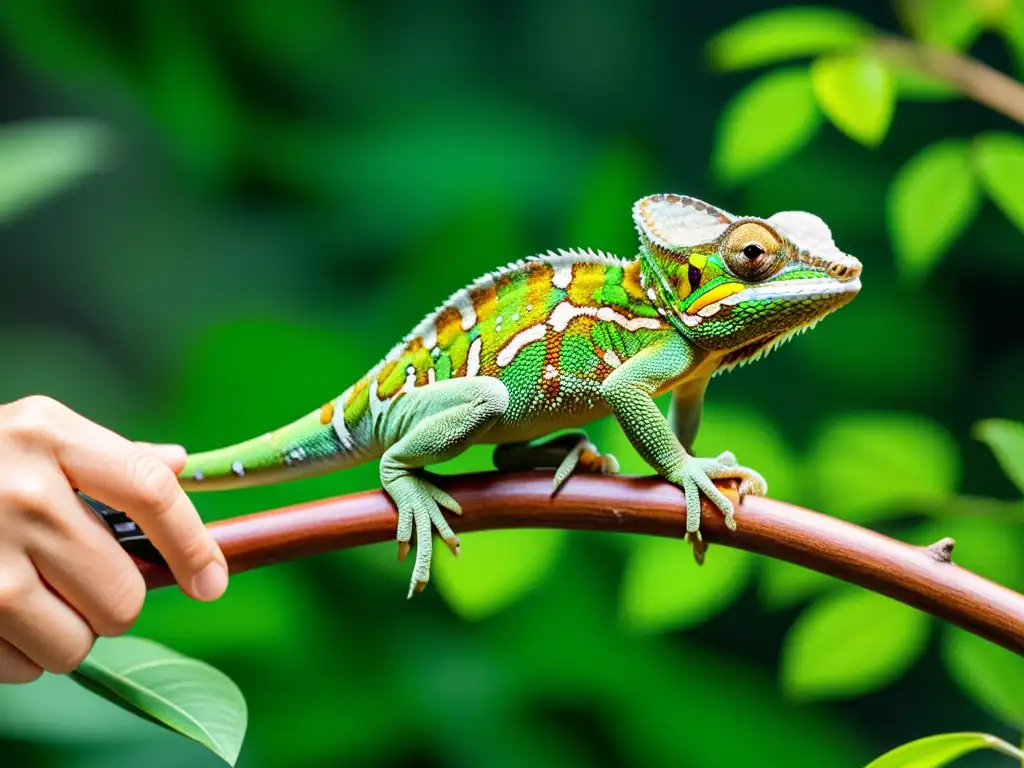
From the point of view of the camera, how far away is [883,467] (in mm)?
1326

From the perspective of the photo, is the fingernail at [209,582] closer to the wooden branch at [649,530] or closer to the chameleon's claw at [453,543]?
the wooden branch at [649,530]

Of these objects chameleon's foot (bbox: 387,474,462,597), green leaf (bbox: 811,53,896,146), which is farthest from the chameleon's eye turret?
chameleon's foot (bbox: 387,474,462,597)

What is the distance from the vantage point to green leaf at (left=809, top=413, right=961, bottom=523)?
1313 millimetres

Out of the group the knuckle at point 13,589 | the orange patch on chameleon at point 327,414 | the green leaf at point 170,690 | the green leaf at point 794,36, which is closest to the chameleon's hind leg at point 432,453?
the orange patch on chameleon at point 327,414

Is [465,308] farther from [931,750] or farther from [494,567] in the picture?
[931,750]

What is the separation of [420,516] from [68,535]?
312 millimetres

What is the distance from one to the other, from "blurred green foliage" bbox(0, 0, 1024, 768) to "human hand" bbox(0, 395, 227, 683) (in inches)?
44.8

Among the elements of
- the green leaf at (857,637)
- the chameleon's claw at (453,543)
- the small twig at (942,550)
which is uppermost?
the chameleon's claw at (453,543)

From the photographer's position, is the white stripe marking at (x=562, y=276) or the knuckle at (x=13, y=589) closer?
the knuckle at (x=13, y=589)

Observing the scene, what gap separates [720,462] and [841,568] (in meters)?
0.15

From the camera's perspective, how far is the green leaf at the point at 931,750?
82 cm

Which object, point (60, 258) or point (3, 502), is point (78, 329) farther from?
point (3, 502)

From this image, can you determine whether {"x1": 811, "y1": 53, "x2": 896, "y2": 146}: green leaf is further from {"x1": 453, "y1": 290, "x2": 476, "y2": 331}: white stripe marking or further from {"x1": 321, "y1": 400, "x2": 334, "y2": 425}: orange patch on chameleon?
{"x1": 321, "y1": 400, "x2": 334, "y2": 425}: orange patch on chameleon

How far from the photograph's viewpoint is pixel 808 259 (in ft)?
3.08
